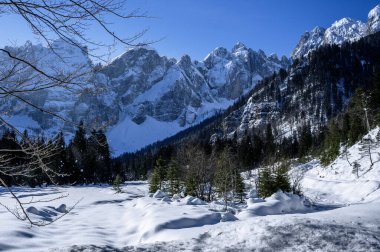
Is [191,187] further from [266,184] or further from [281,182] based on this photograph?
[281,182]

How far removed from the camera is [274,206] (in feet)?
50.3

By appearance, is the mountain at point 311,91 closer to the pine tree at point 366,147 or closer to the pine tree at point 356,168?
the pine tree at point 366,147

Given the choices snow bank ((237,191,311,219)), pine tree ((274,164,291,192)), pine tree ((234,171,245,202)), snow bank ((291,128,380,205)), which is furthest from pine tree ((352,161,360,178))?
snow bank ((237,191,311,219))

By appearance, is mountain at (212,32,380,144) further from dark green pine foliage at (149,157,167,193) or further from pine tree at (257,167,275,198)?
pine tree at (257,167,275,198)

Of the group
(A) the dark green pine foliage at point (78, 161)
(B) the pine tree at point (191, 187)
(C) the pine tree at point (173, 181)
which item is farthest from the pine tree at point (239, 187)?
(A) the dark green pine foliage at point (78, 161)

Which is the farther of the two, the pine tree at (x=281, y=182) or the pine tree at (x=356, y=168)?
the pine tree at (x=356, y=168)

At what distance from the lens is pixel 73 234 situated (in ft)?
37.9

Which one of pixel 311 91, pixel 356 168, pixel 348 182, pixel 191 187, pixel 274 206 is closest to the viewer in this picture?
pixel 274 206

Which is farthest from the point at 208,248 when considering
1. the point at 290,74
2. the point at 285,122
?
the point at 290,74

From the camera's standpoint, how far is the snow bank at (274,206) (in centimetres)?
1408

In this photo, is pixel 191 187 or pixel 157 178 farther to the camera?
pixel 157 178

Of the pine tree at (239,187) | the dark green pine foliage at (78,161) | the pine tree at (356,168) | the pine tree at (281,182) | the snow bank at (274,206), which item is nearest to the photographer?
the snow bank at (274,206)

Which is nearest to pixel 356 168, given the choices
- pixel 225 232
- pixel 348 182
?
pixel 348 182

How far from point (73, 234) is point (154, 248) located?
6796 millimetres
